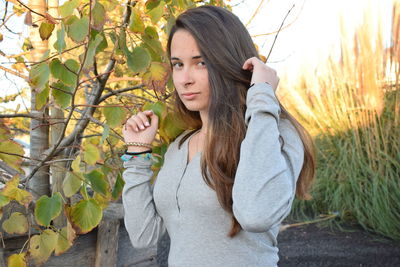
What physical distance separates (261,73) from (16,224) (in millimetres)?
738

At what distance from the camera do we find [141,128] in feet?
4.28

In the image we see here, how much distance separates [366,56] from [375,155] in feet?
2.60

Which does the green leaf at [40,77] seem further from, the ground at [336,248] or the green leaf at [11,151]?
the ground at [336,248]

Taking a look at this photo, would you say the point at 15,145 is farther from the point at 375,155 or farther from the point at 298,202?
the point at 298,202

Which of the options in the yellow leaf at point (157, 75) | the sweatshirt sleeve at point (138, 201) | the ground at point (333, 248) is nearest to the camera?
the yellow leaf at point (157, 75)

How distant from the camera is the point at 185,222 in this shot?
1.25 m

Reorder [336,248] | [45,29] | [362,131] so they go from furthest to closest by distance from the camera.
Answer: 1. [362,131]
2. [336,248]
3. [45,29]

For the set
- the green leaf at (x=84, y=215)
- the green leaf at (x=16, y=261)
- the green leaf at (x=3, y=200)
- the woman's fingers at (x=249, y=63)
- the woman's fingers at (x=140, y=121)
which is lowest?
the green leaf at (x=16, y=261)

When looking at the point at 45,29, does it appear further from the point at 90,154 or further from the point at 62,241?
the point at 62,241

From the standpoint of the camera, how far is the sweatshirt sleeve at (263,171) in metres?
→ 1.04

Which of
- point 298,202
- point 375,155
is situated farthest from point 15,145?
point 298,202

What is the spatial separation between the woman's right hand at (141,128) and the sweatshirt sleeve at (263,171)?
0.31 metres

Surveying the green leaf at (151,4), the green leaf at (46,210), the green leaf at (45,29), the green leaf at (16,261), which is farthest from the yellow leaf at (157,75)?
the green leaf at (16,261)

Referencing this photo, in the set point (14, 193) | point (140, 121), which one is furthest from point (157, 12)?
point (14, 193)
